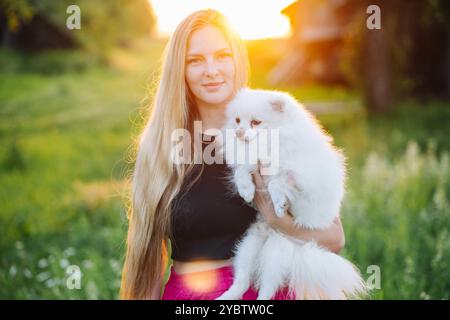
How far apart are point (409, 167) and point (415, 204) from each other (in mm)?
808

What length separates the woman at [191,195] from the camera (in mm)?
2506

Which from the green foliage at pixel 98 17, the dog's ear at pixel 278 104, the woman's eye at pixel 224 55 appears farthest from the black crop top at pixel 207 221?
the green foliage at pixel 98 17

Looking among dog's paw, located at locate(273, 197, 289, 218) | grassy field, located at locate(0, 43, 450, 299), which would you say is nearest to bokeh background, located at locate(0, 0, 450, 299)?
grassy field, located at locate(0, 43, 450, 299)

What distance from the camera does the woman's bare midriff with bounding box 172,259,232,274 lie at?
250 centimetres

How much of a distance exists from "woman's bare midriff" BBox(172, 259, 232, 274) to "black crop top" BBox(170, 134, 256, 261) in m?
0.02

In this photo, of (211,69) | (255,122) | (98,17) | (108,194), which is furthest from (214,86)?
(98,17)

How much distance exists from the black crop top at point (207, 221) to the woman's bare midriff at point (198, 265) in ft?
0.08

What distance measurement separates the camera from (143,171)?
2.76 m

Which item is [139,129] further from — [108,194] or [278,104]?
[278,104]

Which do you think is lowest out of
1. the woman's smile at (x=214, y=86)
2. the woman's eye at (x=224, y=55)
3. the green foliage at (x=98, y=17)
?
the woman's smile at (x=214, y=86)

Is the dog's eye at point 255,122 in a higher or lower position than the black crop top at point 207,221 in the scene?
higher

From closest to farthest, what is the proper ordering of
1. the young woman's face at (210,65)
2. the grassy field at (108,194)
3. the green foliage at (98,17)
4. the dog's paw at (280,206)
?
1. the dog's paw at (280,206)
2. the young woman's face at (210,65)
3. the grassy field at (108,194)
4. the green foliage at (98,17)

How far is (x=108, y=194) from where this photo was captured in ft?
22.3

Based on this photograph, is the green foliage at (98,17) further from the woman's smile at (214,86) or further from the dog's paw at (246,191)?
the dog's paw at (246,191)
